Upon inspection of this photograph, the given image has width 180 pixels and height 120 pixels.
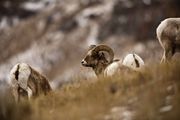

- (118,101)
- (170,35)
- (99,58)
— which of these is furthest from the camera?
(99,58)

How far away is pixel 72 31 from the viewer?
230 ft

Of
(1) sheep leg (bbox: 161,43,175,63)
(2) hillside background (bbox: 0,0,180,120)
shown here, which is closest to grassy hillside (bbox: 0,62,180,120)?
(1) sheep leg (bbox: 161,43,175,63)

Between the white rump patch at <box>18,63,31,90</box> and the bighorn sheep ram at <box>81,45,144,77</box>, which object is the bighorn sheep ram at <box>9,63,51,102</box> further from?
the bighorn sheep ram at <box>81,45,144,77</box>

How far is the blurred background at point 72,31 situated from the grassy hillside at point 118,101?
1815 inches

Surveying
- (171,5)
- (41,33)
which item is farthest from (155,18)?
(41,33)

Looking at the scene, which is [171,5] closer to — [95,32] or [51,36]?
[95,32]

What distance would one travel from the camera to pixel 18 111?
437 inches

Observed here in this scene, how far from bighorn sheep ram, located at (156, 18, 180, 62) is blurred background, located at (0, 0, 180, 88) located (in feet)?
138

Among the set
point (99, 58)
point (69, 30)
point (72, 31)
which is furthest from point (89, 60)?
point (69, 30)

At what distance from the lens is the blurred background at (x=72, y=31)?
63756 mm

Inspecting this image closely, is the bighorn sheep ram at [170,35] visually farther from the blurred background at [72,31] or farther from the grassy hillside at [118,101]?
the blurred background at [72,31]

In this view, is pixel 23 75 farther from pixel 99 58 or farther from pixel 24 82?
pixel 99 58

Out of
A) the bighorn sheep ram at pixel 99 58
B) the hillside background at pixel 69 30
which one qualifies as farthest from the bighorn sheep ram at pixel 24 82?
the hillside background at pixel 69 30

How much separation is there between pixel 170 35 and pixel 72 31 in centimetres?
5437
